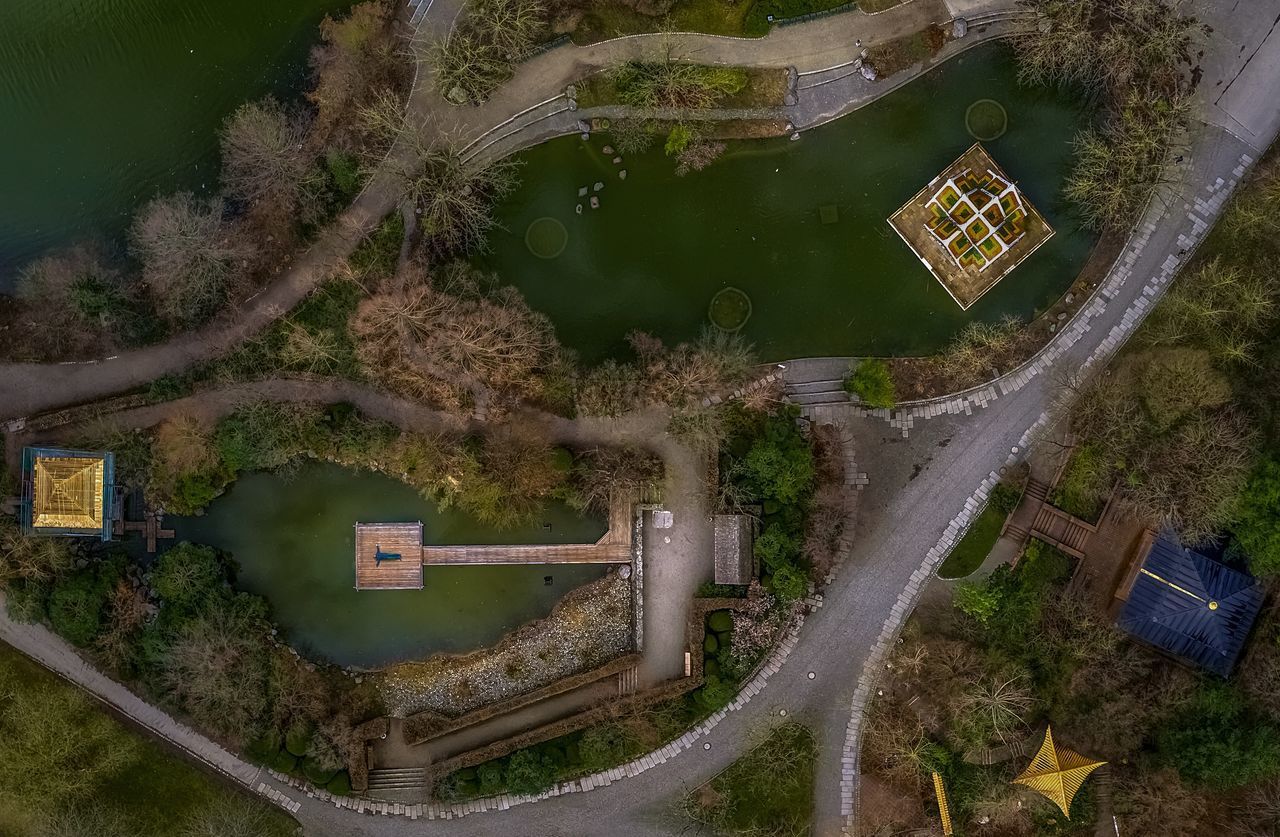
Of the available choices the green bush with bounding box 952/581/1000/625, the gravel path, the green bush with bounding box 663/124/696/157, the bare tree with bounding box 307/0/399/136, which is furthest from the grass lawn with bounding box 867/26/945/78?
the green bush with bounding box 952/581/1000/625

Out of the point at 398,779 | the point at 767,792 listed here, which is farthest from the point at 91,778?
the point at 767,792

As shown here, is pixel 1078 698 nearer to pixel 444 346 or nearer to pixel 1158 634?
pixel 1158 634

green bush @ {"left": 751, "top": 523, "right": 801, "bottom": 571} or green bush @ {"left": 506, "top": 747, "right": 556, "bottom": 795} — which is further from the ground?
green bush @ {"left": 751, "top": 523, "right": 801, "bottom": 571}

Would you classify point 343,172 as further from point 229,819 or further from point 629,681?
point 229,819

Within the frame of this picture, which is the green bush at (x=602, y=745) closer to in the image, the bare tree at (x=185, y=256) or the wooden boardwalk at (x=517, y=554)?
the wooden boardwalk at (x=517, y=554)

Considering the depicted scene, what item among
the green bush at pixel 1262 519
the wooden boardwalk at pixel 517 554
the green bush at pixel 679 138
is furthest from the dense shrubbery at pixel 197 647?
the green bush at pixel 1262 519

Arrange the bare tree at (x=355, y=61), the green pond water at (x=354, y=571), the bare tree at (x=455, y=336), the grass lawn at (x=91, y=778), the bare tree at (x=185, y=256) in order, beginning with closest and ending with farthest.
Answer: the grass lawn at (x=91, y=778) → the bare tree at (x=455, y=336) → the bare tree at (x=185, y=256) → the bare tree at (x=355, y=61) → the green pond water at (x=354, y=571)

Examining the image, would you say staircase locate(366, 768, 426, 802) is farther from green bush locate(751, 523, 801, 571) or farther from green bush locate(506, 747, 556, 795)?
green bush locate(751, 523, 801, 571)
